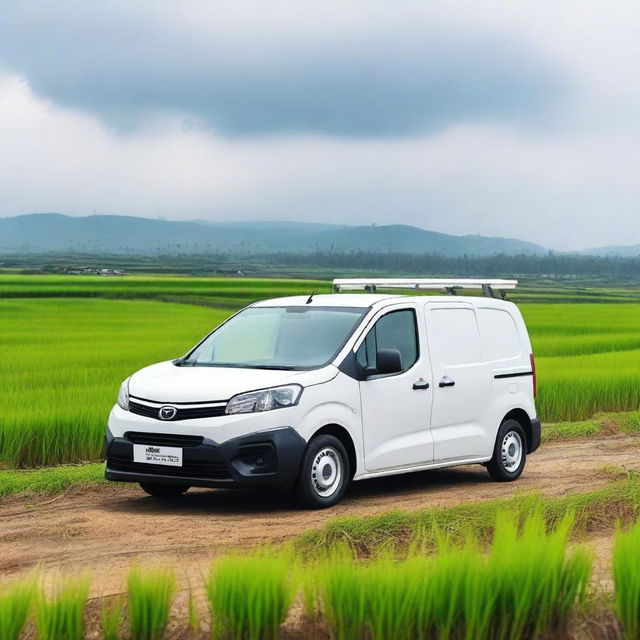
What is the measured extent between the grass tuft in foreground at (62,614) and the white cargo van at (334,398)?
4410mm

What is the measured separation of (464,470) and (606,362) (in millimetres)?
13664

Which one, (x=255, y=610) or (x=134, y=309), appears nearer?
(x=255, y=610)

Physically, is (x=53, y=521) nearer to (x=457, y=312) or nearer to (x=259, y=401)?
(x=259, y=401)

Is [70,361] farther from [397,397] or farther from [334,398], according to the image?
[334,398]

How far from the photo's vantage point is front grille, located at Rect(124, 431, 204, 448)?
10.5 meters

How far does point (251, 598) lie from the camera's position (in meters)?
5.97

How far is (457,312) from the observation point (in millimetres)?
12992

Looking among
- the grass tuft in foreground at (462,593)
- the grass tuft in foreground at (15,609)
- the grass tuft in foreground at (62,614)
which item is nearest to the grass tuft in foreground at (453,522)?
the grass tuft in foreground at (462,593)

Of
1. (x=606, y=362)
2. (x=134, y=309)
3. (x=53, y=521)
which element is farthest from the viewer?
(x=134, y=309)

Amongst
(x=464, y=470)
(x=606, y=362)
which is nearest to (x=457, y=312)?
(x=464, y=470)

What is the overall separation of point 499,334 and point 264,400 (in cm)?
398

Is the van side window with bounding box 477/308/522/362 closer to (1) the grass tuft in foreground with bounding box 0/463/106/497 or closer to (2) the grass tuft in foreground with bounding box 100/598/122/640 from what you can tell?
(1) the grass tuft in foreground with bounding box 0/463/106/497

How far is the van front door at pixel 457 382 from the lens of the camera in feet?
40.9

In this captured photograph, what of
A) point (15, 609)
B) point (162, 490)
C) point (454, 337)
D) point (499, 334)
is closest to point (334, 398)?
point (162, 490)
